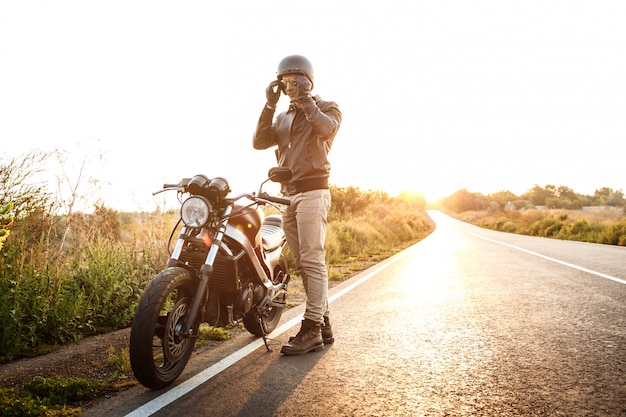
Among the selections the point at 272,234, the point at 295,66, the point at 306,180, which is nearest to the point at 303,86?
the point at 295,66

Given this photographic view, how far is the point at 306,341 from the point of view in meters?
3.97

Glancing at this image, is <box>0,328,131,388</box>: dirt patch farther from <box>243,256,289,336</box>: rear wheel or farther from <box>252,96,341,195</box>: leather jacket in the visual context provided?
<box>252,96,341,195</box>: leather jacket

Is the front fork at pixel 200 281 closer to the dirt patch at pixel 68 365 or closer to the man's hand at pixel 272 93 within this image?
the dirt patch at pixel 68 365

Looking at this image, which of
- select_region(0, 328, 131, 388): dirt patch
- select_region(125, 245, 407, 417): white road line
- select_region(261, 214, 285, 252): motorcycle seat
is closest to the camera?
select_region(125, 245, 407, 417): white road line

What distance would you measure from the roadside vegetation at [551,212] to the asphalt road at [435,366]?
16898mm

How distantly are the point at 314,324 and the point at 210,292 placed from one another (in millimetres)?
1023

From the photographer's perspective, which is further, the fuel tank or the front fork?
the fuel tank

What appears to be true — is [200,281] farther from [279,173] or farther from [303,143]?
[303,143]

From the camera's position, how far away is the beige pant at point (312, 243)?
4.13m

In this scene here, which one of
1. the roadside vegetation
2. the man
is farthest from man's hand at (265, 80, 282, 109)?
the roadside vegetation

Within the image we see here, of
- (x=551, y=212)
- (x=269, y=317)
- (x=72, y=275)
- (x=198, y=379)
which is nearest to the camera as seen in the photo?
(x=198, y=379)

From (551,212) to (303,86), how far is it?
48.8 metres

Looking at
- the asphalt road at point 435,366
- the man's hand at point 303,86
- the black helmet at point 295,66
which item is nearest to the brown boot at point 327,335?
the asphalt road at point 435,366

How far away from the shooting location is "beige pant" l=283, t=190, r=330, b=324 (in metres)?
4.13
